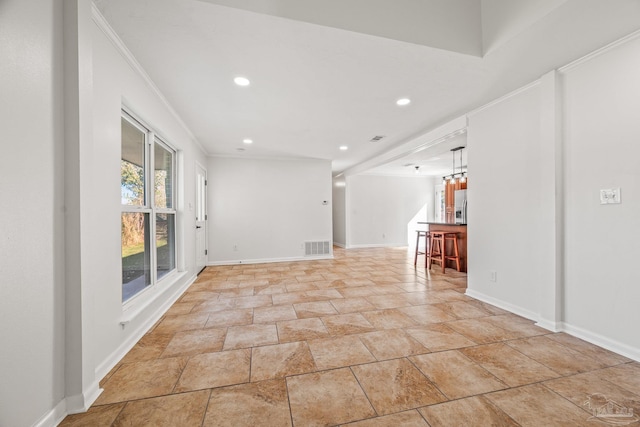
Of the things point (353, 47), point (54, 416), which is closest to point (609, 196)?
point (353, 47)

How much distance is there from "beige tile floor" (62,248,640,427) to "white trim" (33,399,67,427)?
0.06 meters

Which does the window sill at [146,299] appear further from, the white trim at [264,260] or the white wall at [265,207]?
the white wall at [265,207]

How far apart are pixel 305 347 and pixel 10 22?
265cm

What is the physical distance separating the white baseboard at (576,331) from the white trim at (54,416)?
388cm

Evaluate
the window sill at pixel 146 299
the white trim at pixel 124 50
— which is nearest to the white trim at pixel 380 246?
the window sill at pixel 146 299

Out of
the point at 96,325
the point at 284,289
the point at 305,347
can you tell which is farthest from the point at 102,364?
the point at 284,289

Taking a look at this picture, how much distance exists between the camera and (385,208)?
8.98 meters

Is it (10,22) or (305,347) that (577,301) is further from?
(10,22)

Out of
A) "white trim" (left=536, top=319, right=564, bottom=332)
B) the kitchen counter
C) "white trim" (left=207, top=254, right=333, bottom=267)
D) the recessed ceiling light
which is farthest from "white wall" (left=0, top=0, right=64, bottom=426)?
the kitchen counter

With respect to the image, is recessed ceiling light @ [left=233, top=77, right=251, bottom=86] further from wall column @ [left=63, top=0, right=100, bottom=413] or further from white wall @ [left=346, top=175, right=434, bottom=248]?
white wall @ [left=346, top=175, right=434, bottom=248]

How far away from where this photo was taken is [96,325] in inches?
68.3

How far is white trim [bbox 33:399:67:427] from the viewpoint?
1.30 meters

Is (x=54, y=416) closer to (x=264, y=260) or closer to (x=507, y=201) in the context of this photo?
(x=507, y=201)

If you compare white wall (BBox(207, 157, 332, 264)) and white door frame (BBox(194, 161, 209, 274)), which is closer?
white door frame (BBox(194, 161, 209, 274))
